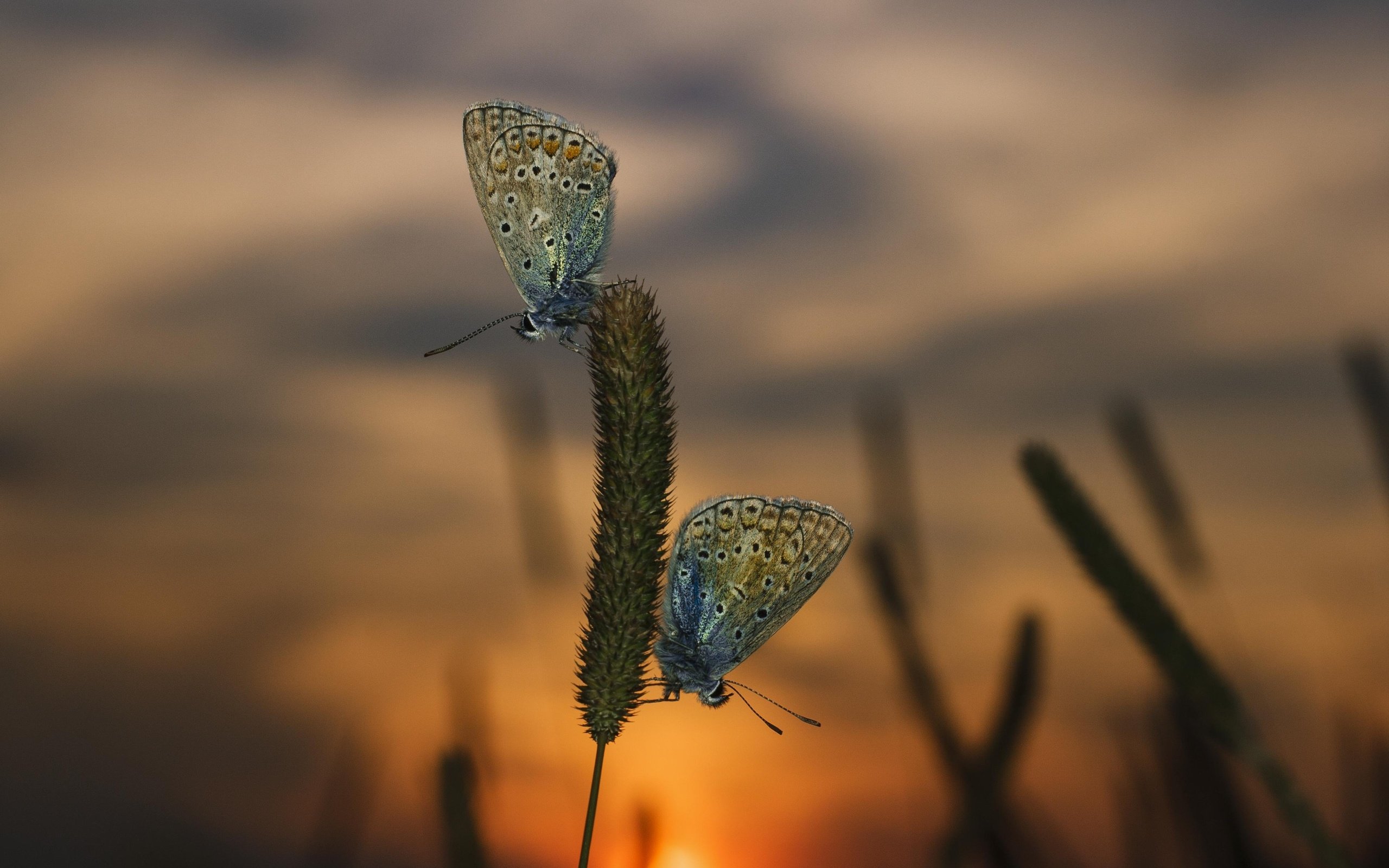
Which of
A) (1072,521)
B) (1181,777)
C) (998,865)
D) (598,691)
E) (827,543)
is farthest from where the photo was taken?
(1181,777)

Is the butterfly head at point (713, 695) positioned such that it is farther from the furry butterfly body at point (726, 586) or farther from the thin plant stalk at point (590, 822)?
the thin plant stalk at point (590, 822)

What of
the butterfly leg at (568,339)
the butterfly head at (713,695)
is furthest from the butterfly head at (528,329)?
the butterfly head at (713,695)

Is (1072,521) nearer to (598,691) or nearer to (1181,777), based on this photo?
(598,691)

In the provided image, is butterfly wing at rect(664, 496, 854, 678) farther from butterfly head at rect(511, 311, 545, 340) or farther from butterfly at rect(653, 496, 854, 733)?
butterfly head at rect(511, 311, 545, 340)

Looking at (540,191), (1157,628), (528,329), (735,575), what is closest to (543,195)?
(540,191)

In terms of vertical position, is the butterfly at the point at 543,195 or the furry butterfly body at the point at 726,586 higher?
the butterfly at the point at 543,195

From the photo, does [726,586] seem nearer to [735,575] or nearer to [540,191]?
[735,575]

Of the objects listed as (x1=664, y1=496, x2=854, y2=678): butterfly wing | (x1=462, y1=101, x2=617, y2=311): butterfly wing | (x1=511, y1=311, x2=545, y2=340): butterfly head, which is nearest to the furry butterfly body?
(x1=664, y1=496, x2=854, y2=678): butterfly wing

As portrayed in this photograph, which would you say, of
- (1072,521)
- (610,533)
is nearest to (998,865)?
(1072,521)
